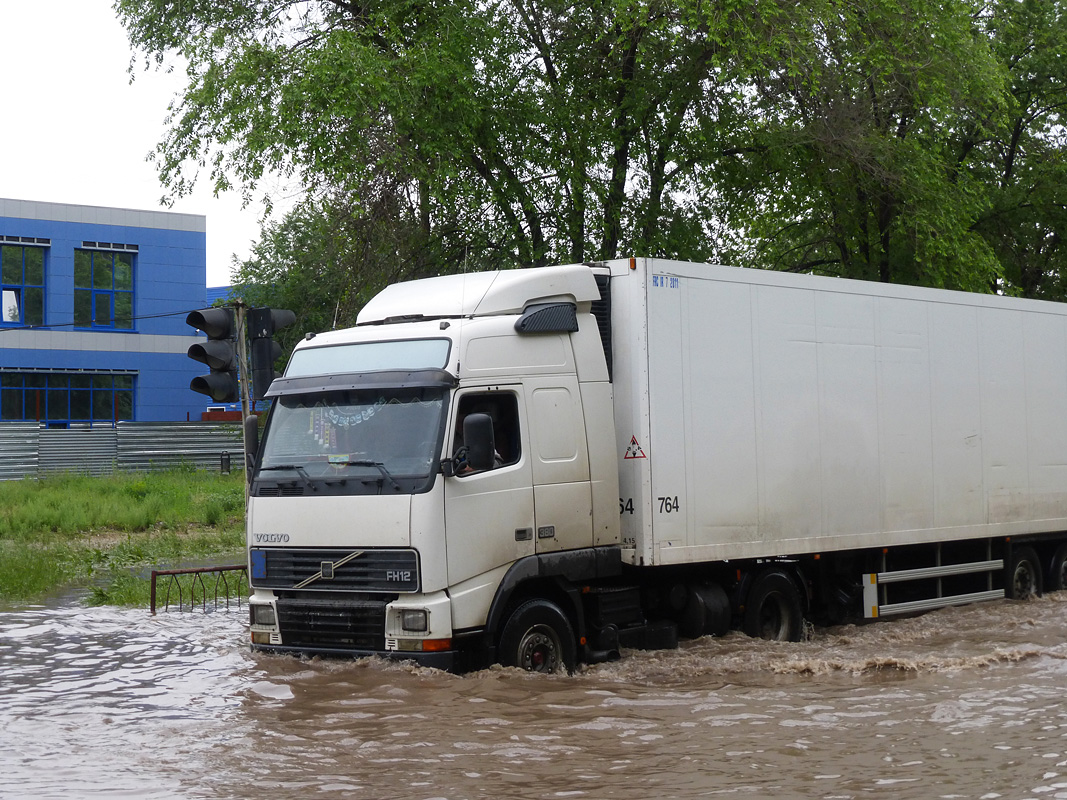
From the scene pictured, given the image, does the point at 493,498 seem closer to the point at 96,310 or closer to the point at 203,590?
the point at 203,590

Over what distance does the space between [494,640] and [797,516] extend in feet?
12.2

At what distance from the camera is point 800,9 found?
1945 cm

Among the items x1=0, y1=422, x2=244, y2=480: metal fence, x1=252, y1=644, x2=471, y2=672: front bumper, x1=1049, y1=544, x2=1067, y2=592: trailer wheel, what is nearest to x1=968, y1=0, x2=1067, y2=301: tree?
x1=1049, y1=544, x2=1067, y2=592: trailer wheel

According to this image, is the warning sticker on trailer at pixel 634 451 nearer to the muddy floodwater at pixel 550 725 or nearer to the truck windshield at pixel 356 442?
the muddy floodwater at pixel 550 725

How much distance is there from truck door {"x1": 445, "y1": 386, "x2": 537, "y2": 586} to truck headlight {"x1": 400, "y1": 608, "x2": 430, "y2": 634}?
1.08 ft

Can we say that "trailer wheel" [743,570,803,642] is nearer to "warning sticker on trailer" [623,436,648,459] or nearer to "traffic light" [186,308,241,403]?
"warning sticker on trailer" [623,436,648,459]

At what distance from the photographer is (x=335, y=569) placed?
939cm

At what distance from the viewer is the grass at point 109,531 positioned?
687 inches

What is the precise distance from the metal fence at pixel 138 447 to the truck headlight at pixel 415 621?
99.0ft

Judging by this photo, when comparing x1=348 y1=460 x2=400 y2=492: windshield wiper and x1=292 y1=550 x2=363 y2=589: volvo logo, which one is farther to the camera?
x1=292 y1=550 x2=363 y2=589: volvo logo

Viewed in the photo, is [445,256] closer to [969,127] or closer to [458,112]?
[458,112]

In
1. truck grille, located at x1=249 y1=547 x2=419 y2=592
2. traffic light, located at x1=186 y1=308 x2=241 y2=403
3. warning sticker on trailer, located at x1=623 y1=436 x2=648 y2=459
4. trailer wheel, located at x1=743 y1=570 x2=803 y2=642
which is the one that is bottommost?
trailer wheel, located at x1=743 y1=570 x2=803 y2=642

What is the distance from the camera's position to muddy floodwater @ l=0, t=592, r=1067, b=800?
22.9ft

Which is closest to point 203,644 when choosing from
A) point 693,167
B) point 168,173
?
point 168,173
